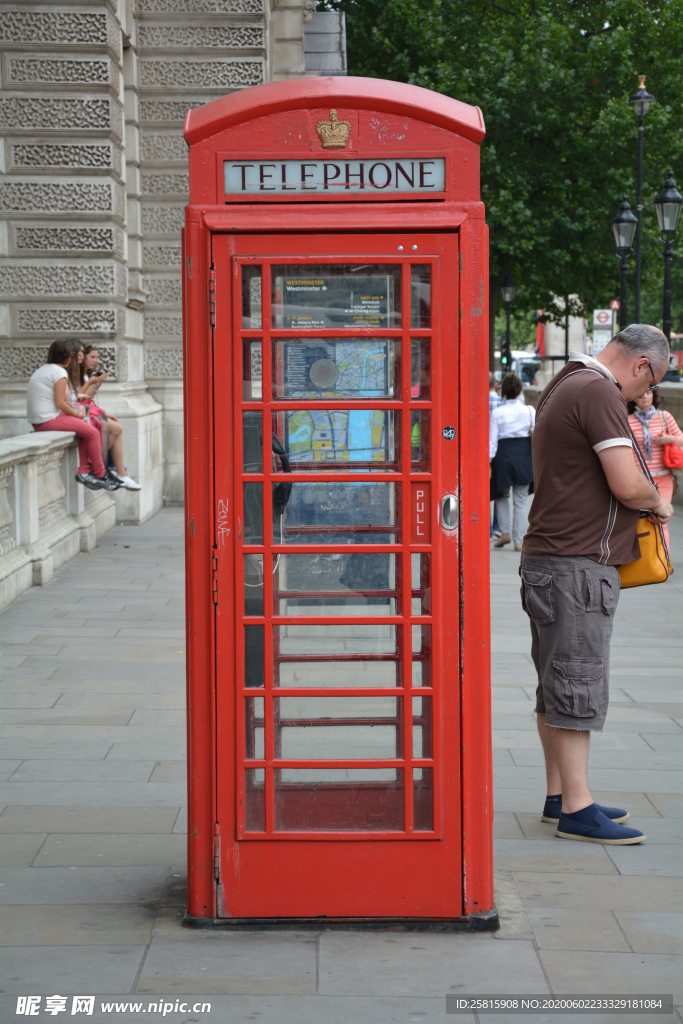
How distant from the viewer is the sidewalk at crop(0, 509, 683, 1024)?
10.6 ft

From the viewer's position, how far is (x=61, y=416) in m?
11.0

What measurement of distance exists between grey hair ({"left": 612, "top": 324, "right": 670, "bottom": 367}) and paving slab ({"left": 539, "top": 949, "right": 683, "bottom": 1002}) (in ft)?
6.66

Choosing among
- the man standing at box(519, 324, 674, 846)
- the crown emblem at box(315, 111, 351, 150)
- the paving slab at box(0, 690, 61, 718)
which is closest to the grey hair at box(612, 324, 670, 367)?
the man standing at box(519, 324, 674, 846)

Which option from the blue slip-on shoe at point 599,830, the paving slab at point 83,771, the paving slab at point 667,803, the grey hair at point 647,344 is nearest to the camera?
the grey hair at point 647,344

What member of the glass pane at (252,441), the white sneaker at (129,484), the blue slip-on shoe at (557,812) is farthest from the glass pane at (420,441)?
the white sneaker at (129,484)

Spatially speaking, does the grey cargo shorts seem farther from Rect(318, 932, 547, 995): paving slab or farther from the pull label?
Rect(318, 932, 547, 995): paving slab

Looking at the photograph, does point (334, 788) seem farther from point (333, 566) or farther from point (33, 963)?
point (33, 963)

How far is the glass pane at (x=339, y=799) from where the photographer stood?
3574 mm

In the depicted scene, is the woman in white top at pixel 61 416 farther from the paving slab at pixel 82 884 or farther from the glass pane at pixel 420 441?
the glass pane at pixel 420 441

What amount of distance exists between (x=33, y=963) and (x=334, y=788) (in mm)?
997

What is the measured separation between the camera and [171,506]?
48.9ft

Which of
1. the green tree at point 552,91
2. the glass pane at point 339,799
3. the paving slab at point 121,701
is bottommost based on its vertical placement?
the paving slab at point 121,701

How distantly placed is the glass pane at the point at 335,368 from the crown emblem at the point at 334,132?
56 centimetres

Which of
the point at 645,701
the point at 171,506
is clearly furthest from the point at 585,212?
the point at 645,701
